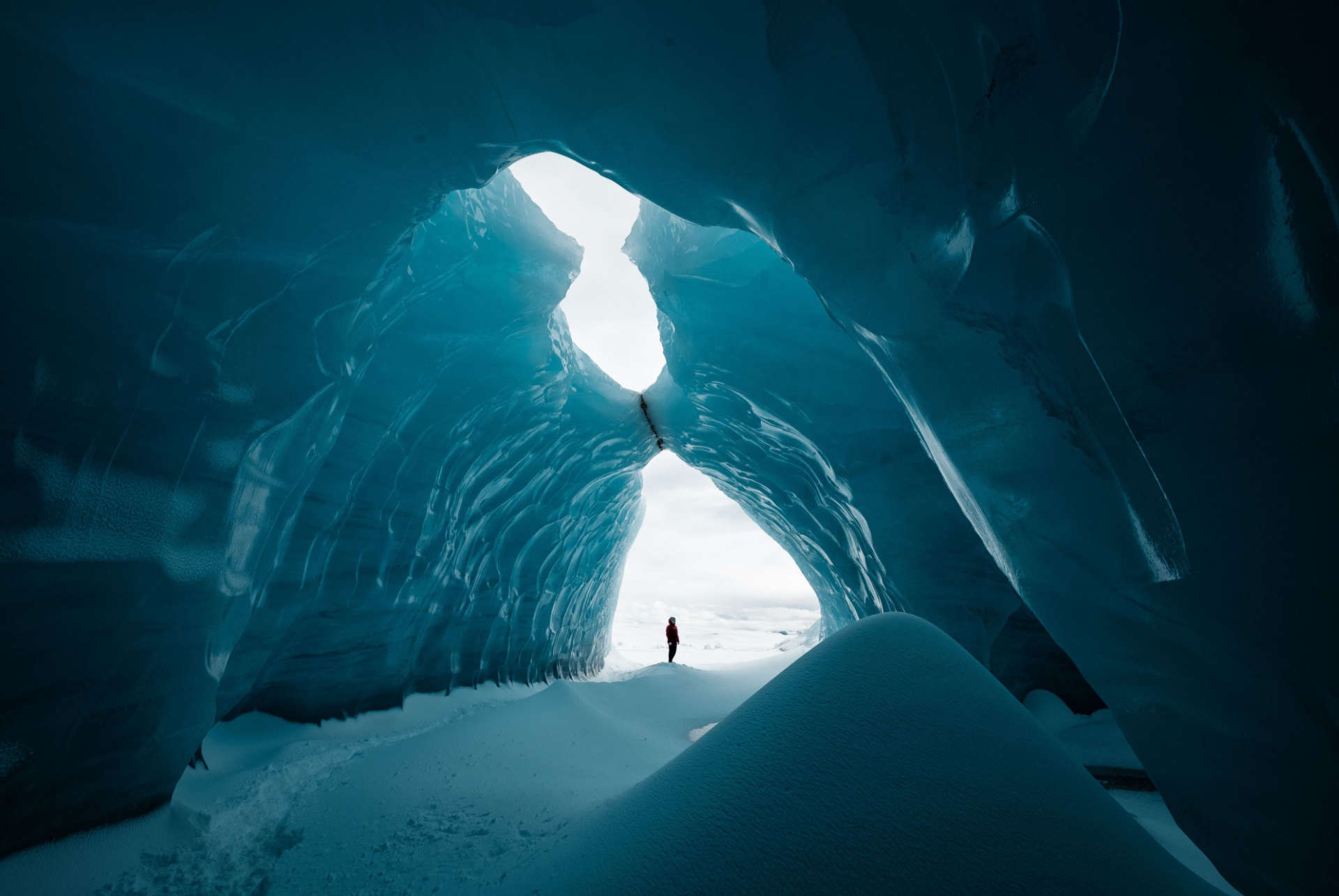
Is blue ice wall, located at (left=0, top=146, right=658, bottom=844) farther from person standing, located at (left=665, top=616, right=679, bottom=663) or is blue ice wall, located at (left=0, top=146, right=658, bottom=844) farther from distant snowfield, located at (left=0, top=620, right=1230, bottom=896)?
person standing, located at (left=665, top=616, right=679, bottom=663)

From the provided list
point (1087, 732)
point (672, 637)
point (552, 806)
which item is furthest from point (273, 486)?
point (672, 637)

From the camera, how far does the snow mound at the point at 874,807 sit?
1603 mm

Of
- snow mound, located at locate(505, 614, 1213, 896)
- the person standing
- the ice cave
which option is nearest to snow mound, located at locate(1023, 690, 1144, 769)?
the ice cave

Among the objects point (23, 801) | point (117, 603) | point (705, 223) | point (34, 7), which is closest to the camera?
point (34, 7)

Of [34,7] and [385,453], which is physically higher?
[34,7]

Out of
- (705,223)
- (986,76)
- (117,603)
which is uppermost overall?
(705,223)

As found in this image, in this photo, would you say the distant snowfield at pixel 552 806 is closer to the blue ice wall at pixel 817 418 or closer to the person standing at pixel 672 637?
the blue ice wall at pixel 817 418

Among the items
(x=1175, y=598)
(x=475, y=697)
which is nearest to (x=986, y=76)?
(x=1175, y=598)

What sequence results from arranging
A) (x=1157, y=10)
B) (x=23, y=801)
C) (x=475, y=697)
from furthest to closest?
1. (x=475, y=697)
2. (x=23, y=801)
3. (x=1157, y=10)

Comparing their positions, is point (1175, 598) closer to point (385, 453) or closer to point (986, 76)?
point (986, 76)

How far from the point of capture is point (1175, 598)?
2.07 metres

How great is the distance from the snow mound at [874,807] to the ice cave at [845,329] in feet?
0.05

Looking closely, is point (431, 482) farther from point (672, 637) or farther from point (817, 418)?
point (672, 637)

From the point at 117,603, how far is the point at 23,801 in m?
0.93
